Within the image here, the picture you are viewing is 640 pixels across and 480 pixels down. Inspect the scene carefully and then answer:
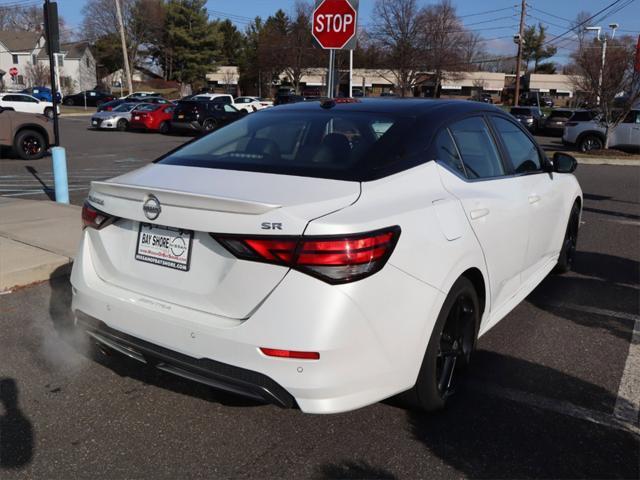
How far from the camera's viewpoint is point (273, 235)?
95.4 inches

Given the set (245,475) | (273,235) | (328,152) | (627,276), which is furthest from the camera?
(627,276)

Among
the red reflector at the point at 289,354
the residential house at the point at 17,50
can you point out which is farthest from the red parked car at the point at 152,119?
the residential house at the point at 17,50

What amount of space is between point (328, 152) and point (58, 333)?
8.18ft

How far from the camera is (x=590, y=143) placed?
20.9 m

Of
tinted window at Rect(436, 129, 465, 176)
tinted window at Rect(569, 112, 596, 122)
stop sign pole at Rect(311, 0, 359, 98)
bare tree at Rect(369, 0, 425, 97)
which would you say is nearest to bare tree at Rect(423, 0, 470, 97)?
Answer: bare tree at Rect(369, 0, 425, 97)

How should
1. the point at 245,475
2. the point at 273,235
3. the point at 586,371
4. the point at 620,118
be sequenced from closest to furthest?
the point at 273,235, the point at 245,475, the point at 586,371, the point at 620,118

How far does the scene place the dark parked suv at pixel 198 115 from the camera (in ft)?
81.7

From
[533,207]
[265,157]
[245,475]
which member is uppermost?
[265,157]

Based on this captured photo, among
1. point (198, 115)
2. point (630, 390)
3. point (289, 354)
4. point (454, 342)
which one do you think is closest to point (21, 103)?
point (198, 115)

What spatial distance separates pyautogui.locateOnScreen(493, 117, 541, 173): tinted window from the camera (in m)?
4.18

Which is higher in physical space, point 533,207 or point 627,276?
point 533,207

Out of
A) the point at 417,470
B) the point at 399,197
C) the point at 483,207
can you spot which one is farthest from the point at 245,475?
the point at 483,207

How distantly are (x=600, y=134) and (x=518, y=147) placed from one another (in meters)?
18.4

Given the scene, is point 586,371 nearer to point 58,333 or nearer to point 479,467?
point 479,467
